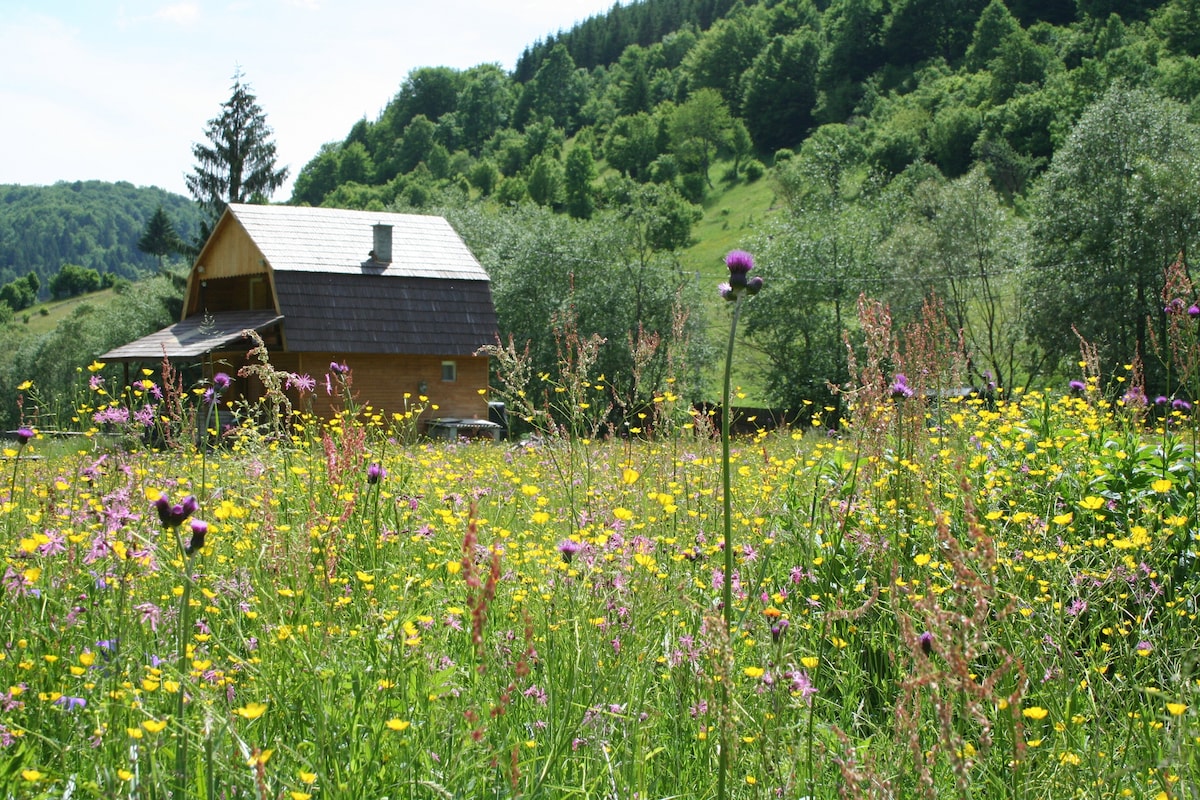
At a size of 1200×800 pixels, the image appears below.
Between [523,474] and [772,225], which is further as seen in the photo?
[772,225]

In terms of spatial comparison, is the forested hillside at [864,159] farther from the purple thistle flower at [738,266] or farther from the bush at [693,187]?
the purple thistle flower at [738,266]

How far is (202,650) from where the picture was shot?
294 cm

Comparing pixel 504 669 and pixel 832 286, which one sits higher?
pixel 832 286

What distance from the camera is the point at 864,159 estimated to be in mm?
82500

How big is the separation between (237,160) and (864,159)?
5641cm

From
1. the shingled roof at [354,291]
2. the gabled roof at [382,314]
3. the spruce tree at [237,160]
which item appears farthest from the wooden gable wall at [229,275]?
the spruce tree at [237,160]

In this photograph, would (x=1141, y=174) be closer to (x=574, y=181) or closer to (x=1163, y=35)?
(x=1163, y=35)

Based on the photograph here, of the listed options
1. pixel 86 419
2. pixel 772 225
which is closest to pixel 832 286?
pixel 772 225

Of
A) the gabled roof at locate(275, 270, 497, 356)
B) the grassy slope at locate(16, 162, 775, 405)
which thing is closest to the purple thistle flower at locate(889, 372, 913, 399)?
the gabled roof at locate(275, 270, 497, 356)

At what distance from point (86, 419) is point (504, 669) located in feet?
16.0

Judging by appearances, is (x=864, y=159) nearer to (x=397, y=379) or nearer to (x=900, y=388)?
(x=397, y=379)

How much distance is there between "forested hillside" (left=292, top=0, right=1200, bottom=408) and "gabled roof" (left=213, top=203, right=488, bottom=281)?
6485mm

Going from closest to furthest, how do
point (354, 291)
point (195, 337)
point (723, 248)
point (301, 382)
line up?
point (301, 382)
point (354, 291)
point (195, 337)
point (723, 248)

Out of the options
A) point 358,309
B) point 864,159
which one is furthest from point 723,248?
point 358,309
